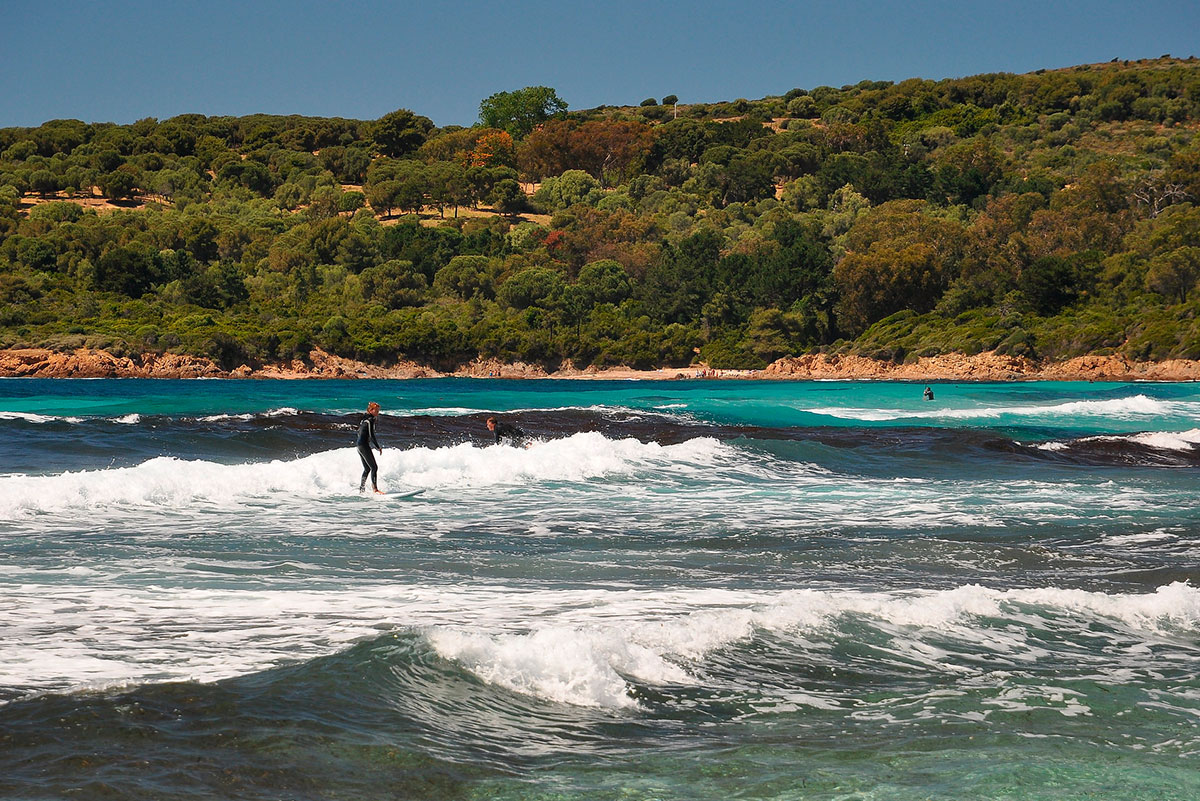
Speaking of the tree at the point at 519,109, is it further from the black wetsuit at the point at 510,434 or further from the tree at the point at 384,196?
the black wetsuit at the point at 510,434

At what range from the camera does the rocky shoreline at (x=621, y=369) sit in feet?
234

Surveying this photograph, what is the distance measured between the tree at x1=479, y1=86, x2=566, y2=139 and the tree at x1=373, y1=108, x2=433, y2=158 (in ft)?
56.5

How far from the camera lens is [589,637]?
730 centimetres

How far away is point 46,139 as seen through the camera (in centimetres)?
13738

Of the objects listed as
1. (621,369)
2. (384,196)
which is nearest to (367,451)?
(621,369)

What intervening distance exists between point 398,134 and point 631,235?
55.0 meters

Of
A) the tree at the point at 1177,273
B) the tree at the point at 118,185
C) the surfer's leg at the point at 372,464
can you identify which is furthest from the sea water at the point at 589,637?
the tree at the point at 118,185

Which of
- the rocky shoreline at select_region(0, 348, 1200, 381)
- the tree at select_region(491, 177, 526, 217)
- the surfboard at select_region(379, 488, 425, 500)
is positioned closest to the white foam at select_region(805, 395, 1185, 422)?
the surfboard at select_region(379, 488, 425, 500)

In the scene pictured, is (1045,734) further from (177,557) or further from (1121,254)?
(1121,254)

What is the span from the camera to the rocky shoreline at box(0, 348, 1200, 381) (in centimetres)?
7144

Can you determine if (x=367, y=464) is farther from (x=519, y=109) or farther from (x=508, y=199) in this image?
(x=519, y=109)

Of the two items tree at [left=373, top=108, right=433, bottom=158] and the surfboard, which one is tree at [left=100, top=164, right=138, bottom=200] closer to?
tree at [left=373, top=108, right=433, bottom=158]

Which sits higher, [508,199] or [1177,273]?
[508,199]

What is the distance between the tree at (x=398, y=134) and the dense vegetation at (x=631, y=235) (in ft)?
1.00
